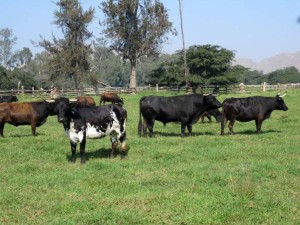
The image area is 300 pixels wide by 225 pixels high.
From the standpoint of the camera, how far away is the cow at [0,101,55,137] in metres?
14.6

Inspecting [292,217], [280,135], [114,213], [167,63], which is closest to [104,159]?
[114,213]

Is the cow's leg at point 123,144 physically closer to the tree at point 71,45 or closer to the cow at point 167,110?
the cow at point 167,110

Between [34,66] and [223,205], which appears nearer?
[223,205]

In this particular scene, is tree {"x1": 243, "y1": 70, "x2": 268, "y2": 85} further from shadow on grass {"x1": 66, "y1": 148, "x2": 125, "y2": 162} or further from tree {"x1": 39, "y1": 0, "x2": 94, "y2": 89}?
shadow on grass {"x1": 66, "y1": 148, "x2": 125, "y2": 162}

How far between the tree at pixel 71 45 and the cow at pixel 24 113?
3292 centimetres

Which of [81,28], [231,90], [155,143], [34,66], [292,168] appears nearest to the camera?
[292,168]

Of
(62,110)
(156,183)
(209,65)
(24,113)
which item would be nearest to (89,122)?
(62,110)

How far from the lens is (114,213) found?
6.30m

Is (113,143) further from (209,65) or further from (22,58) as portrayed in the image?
(22,58)

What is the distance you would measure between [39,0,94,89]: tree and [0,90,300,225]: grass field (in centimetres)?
3572

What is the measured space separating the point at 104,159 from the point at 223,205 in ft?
14.5

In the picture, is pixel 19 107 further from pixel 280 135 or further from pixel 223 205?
pixel 223 205

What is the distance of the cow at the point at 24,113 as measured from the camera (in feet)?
48.0

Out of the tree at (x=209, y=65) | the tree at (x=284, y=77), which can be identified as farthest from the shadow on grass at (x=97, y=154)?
the tree at (x=284, y=77)
